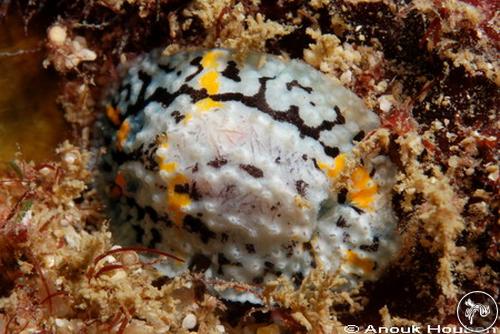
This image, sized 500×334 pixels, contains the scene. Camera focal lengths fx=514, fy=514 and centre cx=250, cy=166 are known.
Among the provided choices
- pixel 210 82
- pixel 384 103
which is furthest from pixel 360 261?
pixel 210 82

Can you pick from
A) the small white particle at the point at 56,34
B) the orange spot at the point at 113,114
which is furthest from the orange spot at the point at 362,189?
the small white particle at the point at 56,34

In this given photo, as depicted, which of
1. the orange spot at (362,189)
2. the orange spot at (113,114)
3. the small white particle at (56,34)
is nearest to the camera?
the orange spot at (362,189)

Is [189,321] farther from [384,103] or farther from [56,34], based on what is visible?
[56,34]

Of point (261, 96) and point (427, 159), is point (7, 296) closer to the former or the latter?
point (261, 96)

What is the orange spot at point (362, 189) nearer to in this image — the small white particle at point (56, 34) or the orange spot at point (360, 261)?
the orange spot at point (360, 261)

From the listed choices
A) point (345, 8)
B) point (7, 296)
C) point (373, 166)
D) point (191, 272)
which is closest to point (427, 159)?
point (373, 166)

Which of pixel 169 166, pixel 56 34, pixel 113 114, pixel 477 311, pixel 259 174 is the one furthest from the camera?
pixel 113 114
